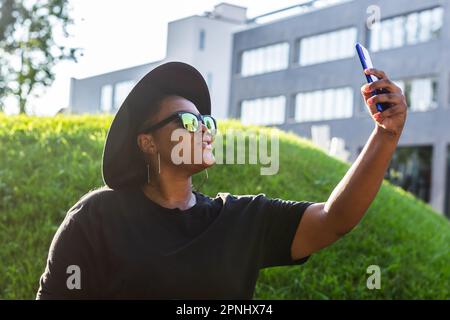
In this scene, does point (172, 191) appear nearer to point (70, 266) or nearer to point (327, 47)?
point (70, 266)

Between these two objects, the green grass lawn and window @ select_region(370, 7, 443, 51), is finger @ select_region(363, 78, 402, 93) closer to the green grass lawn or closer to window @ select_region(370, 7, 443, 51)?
the green grass lawn

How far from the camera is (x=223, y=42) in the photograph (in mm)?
36625

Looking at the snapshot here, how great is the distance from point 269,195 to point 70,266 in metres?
3.43

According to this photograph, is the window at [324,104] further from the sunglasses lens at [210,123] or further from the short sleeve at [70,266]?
the short sleeve at [70,266]

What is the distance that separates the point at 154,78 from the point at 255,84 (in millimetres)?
32933

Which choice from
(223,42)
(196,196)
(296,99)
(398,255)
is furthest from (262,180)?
(223,42)

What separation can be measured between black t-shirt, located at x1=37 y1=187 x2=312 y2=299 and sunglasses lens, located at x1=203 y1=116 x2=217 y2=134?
7.6 inches

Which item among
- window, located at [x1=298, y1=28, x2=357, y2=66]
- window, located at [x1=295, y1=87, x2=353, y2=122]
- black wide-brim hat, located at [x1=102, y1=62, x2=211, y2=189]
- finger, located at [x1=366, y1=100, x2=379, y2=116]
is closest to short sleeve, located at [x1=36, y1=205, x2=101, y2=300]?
black wide-brim hat, located at [x1=102, y1=62, x2=211, y2=189]

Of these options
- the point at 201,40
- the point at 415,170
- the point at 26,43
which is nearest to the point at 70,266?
the point at 26,43

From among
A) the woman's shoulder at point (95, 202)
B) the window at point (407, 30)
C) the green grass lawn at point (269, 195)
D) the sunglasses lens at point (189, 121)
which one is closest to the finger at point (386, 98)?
the sunglasses lens at point (189, 121)

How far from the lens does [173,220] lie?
210 centimetres

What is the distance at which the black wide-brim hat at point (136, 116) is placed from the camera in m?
2.20

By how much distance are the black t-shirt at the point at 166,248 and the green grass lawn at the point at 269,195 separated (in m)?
2.53

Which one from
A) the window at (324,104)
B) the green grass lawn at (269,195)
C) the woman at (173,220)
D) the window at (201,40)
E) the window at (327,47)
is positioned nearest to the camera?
the woman at (173,220)
